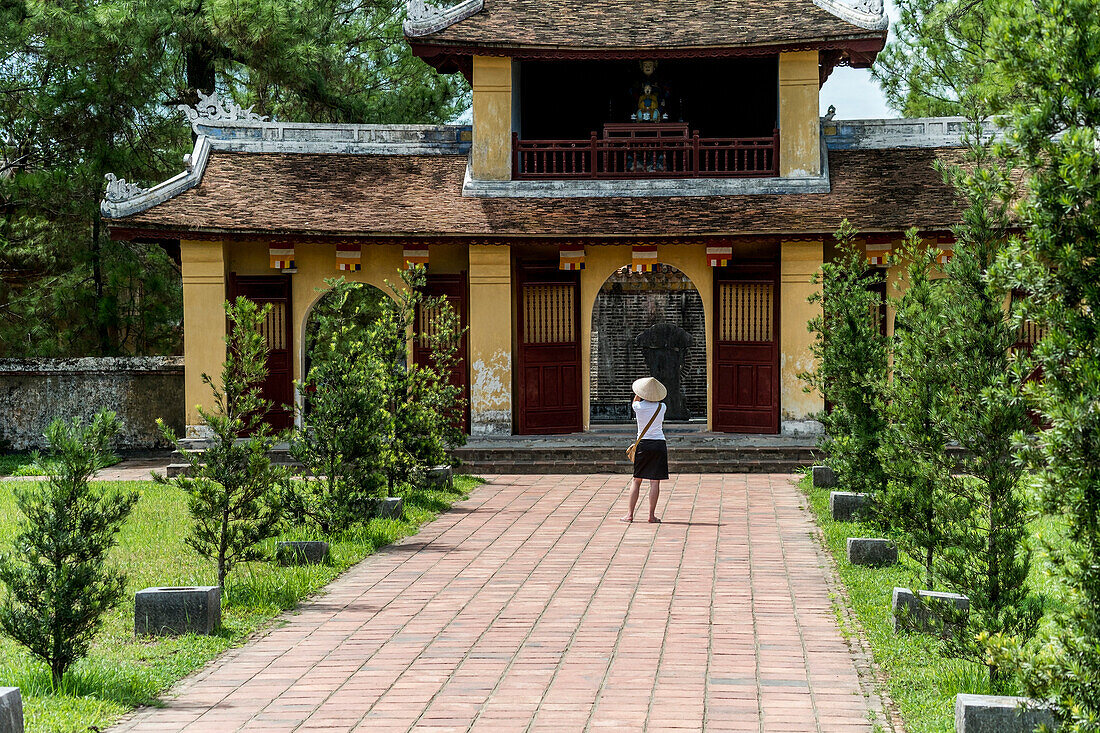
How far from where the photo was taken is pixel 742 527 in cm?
1175

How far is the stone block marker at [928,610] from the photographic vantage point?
20.7 ft

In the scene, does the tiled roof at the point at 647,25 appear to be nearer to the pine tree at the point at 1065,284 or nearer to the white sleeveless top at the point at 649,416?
the white sleeveless top at the point at 649,416

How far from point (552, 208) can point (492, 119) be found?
181 centimetres

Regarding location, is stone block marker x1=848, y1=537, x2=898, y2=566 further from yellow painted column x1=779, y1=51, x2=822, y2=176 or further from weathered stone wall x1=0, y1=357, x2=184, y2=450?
weathered stone wall x1=0, y1=357, x2=184, y2=450

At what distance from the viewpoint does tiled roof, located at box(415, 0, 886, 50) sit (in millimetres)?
18250

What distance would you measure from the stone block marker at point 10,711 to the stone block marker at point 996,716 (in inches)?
163

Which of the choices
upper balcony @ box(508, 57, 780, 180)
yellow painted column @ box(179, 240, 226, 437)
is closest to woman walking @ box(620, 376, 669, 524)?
yellow painted column @ box(179, 240, 226, 437)

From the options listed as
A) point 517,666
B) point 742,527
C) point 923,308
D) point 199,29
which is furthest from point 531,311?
point 517,666

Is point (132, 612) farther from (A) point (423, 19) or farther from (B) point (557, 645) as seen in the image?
(A) point (423, 19)

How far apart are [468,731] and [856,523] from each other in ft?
21.3

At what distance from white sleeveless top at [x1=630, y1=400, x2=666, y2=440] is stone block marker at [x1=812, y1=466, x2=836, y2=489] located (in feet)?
10.0

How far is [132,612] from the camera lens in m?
8.29

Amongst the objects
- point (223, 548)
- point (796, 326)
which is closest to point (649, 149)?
point (796, 326)

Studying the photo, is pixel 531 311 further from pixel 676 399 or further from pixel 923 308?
pixel 923 308
